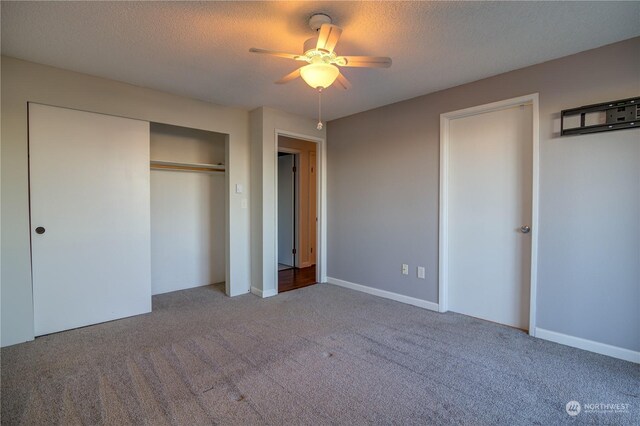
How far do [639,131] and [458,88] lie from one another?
1499mm

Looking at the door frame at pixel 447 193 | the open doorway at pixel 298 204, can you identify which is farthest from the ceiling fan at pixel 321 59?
the open doorway at pixel 298 204

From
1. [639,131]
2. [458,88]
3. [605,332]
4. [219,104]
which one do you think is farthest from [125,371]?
[639,131]

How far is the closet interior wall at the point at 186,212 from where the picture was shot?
4.10 m

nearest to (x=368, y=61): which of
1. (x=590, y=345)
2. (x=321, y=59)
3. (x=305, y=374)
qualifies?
(x=321, y=59)

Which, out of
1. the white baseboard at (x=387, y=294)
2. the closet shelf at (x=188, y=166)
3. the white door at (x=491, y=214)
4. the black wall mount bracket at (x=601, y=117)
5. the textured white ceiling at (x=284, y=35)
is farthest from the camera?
the closet shelf at (x=188, y=166)

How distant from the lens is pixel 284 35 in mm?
2303

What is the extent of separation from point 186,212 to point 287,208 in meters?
→ 2.11

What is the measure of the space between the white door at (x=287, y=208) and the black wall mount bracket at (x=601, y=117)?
411 cm

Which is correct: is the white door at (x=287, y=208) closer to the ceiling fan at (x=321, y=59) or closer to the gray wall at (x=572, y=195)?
the gray wall at (x=572, y=195)

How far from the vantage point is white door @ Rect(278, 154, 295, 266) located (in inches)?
233

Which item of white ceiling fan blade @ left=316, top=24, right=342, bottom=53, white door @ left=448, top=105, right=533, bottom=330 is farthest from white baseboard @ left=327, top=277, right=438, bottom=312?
white ceiling fan blade @ left=316, top=24, right=342, bottom=53

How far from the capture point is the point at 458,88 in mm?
3305

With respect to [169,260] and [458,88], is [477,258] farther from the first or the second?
[169,260]

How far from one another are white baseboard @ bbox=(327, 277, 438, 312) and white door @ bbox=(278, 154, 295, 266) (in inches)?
58.3
